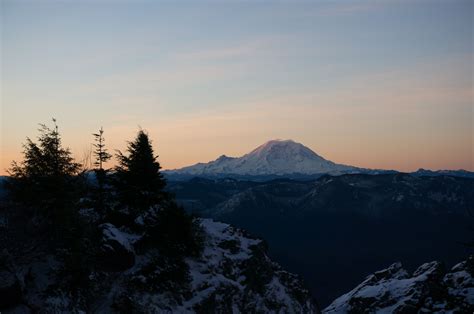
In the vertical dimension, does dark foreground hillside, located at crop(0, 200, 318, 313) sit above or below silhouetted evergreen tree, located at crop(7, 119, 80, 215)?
below

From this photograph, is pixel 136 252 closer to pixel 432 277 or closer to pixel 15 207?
pixel 15 207

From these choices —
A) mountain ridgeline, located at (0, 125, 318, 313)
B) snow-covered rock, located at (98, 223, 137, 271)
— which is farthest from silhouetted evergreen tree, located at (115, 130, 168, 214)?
snow-covered rock, located at (98, 223, 137, 271)

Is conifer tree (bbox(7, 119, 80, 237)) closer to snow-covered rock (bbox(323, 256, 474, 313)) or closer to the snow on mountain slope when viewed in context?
the snow on mountain slope

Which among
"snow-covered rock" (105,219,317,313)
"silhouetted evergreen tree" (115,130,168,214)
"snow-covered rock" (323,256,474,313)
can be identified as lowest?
"snow-covered rock" (323,256,474,313)

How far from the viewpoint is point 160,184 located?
3547 centimetres

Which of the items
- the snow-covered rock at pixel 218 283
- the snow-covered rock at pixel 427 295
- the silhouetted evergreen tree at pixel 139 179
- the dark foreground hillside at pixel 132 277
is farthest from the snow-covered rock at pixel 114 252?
the snow-covered rock at pixel 427 295

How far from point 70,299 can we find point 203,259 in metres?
13.4

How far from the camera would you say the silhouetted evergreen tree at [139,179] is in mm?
34312

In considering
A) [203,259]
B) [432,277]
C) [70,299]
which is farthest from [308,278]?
[70,299]

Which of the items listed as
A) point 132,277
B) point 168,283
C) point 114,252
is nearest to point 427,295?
point 168,283

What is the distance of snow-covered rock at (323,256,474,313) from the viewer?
116ft

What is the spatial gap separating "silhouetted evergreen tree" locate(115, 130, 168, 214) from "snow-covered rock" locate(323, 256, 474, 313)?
92.1 ft

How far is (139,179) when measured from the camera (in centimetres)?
3475

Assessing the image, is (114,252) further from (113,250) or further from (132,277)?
(132,277)
